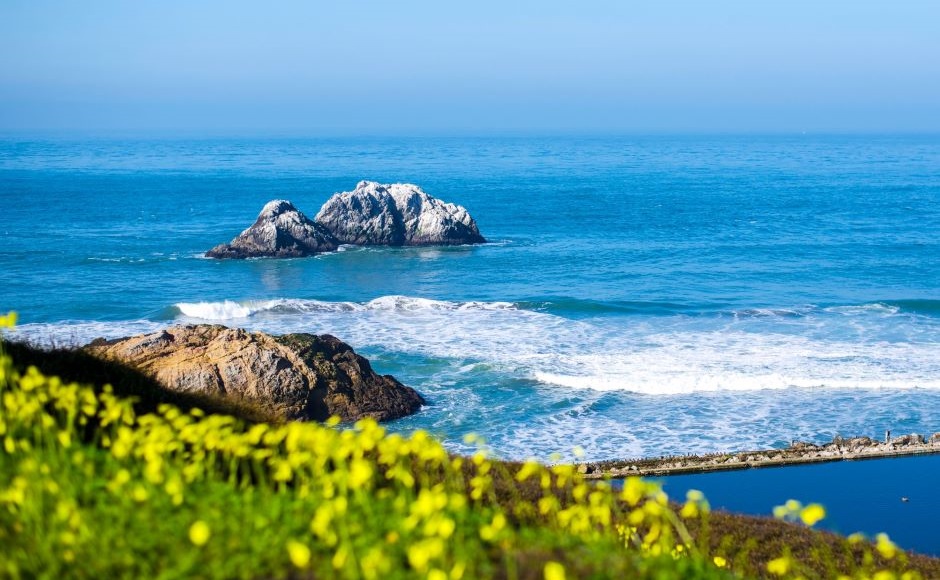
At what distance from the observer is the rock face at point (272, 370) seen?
96.9 feet

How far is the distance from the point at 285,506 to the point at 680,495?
1746 centimetres

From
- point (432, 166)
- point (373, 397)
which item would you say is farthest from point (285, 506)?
point (432, 166)

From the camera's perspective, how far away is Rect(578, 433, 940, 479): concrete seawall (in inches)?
1064

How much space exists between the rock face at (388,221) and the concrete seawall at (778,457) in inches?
2013

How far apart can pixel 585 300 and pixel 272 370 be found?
28250mm

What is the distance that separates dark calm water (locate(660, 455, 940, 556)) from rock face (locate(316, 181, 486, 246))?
53107 mm

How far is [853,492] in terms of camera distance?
82.4 ft

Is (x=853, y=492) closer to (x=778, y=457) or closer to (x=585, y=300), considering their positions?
(x=778, y=457)

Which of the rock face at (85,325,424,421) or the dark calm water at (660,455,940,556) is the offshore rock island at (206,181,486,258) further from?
the dark calm water at (660,455,940,556)

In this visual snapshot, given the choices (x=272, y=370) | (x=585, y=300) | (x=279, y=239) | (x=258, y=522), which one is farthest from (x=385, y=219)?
(x=258, y=522)

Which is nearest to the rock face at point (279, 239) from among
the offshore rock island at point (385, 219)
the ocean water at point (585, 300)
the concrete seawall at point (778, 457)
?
the offshore rock island at point (385, 219)

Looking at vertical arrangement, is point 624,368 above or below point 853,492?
below

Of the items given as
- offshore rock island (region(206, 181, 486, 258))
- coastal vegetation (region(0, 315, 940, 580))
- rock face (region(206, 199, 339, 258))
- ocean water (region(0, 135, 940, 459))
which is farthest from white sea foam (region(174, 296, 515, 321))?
coastal vegetation (region(0, 315, 940, 580))

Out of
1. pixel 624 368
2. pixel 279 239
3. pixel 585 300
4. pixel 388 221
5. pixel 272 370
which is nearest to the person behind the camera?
pixel 272 370
